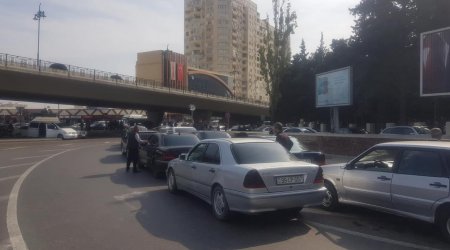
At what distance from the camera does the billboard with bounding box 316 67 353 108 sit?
24.3 meters

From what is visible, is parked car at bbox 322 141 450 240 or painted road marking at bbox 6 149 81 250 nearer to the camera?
painted road marking at bbox 6 149 81 250

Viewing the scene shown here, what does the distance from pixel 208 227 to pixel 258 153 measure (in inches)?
62.3

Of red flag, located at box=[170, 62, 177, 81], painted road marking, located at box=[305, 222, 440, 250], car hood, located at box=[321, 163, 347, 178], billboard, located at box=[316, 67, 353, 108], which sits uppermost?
red flag, located at box=[170, 62, 177, 81]

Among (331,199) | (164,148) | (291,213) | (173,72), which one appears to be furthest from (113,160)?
(173,72)

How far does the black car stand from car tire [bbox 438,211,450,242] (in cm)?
823

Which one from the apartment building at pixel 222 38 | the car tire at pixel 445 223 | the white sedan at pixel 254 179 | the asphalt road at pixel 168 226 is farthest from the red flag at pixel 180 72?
the car tire at pixel 445 223

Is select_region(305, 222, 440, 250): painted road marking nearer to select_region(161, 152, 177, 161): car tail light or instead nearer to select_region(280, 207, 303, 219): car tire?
select_region(280, 207, 303, 219): car tire

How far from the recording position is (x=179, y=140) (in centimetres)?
1413

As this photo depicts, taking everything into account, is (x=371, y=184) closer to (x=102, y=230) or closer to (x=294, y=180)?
(x=294, y=180)

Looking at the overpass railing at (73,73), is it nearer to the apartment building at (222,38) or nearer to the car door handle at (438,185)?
the car door handle at (438,185)

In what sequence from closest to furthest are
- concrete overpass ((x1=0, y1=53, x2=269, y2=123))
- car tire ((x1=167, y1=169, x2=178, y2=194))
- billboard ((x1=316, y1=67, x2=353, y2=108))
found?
1. car tire ((x1=167, y1=169, x2=178, y2=194))
2. billboard ((x1=316, y1=67, x2=353, y2=108))
3. concrete overpass ((x1=0, y1=53, x2=269, y2=123))

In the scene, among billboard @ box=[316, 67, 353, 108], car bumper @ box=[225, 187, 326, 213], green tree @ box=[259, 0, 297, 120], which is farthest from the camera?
green tree @ box=[259, 0, 297, 120]

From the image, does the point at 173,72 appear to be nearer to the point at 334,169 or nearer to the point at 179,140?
the point at 179,140

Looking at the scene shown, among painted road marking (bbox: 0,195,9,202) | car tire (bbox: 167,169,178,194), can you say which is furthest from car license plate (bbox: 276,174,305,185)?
painted road marking (bbox: 0,195,9,202)
